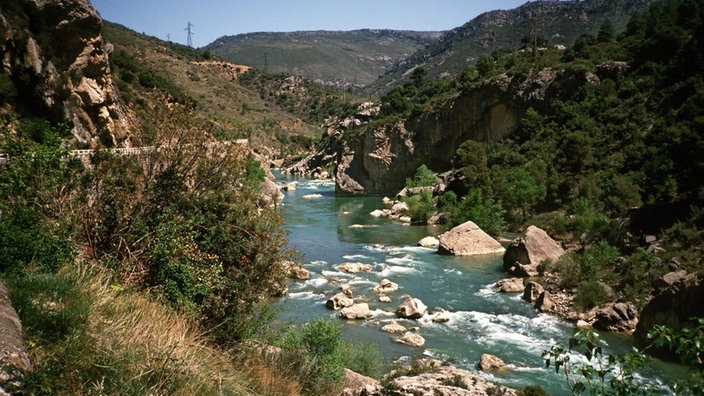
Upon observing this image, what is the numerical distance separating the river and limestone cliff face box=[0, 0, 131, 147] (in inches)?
577

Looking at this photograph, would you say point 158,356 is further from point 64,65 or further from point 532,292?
point 64,65

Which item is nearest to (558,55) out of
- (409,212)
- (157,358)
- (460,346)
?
(409,212)

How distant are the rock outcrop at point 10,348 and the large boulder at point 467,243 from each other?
95.9 feet

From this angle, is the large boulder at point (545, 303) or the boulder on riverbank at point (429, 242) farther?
the boulder on riverbank at point (429, 242)

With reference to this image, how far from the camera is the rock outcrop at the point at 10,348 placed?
339 centimetres

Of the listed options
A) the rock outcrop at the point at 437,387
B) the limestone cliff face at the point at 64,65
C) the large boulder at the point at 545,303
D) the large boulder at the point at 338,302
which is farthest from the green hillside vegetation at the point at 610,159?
the limestone cliff face at the point at 64,65

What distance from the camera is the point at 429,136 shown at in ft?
215

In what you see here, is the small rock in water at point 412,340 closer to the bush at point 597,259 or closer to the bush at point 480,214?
the bush at point 597,259

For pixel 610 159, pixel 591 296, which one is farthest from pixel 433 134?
pixel 591 296

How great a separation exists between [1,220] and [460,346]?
14.5 meters

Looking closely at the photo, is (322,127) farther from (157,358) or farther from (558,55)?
(157,358)

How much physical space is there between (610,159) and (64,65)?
38611mm

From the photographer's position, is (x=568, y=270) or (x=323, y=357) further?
(x=568, y=270)

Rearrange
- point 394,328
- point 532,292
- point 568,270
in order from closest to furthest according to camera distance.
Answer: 1. point 394,328
2. point 532,292
3. point 568,270
